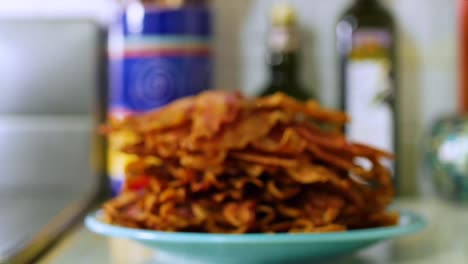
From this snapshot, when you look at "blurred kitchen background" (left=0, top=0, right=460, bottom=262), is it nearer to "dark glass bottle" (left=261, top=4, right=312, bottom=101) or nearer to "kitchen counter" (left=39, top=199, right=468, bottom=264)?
"dark glass bottle" (left=261, top=4, right=312, bottom=101)

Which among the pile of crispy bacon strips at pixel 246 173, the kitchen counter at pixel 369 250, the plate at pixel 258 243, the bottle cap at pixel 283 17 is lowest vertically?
the kitchen counter at pixel 369 250

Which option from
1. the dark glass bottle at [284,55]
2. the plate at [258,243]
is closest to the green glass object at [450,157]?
the dark glass bottle at [284,55]

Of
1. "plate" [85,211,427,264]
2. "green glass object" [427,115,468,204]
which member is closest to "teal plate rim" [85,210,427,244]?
"plate" [85,211,427,264]

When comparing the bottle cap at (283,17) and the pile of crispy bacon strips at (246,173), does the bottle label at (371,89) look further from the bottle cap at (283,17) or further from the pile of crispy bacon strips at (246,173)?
the pile of crispy bacon strips at (246,173)

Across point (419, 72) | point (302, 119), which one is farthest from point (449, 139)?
point (302, 119)

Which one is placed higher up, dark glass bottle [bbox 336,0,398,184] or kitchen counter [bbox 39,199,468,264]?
dark glass bottle [bbox 336,0,398,184]

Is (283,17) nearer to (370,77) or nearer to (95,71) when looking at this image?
(370,77)
